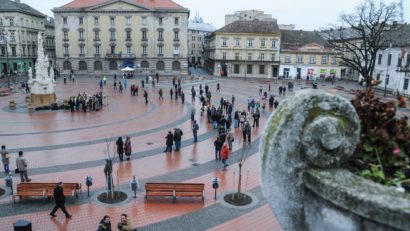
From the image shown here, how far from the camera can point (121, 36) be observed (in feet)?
220

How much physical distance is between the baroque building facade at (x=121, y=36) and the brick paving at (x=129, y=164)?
38.5 meters

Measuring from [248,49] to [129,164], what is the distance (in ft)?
172

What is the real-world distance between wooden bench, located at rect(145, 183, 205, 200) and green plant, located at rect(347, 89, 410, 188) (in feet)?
29.6

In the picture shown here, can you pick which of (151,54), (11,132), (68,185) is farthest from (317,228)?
(151,54)

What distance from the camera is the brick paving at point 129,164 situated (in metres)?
11.1

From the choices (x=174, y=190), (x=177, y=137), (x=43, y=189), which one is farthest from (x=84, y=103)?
(x=174, y=190)

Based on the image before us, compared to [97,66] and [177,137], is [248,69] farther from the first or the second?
[177,137]

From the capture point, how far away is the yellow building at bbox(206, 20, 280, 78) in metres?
64.6

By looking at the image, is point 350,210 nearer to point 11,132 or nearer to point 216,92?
point 11,132

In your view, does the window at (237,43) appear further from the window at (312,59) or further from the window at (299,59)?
the window at (312,59)

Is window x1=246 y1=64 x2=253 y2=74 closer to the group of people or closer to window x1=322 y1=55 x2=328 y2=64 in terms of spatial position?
window x1=322 y1=55 x2=328 y2=64

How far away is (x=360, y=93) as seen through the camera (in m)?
4.13

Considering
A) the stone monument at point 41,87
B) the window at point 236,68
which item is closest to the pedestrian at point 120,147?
the stone monument at point 41,87

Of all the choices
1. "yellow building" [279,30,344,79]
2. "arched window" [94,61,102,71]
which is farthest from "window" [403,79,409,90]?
"arched window" [94,61,102,71]
